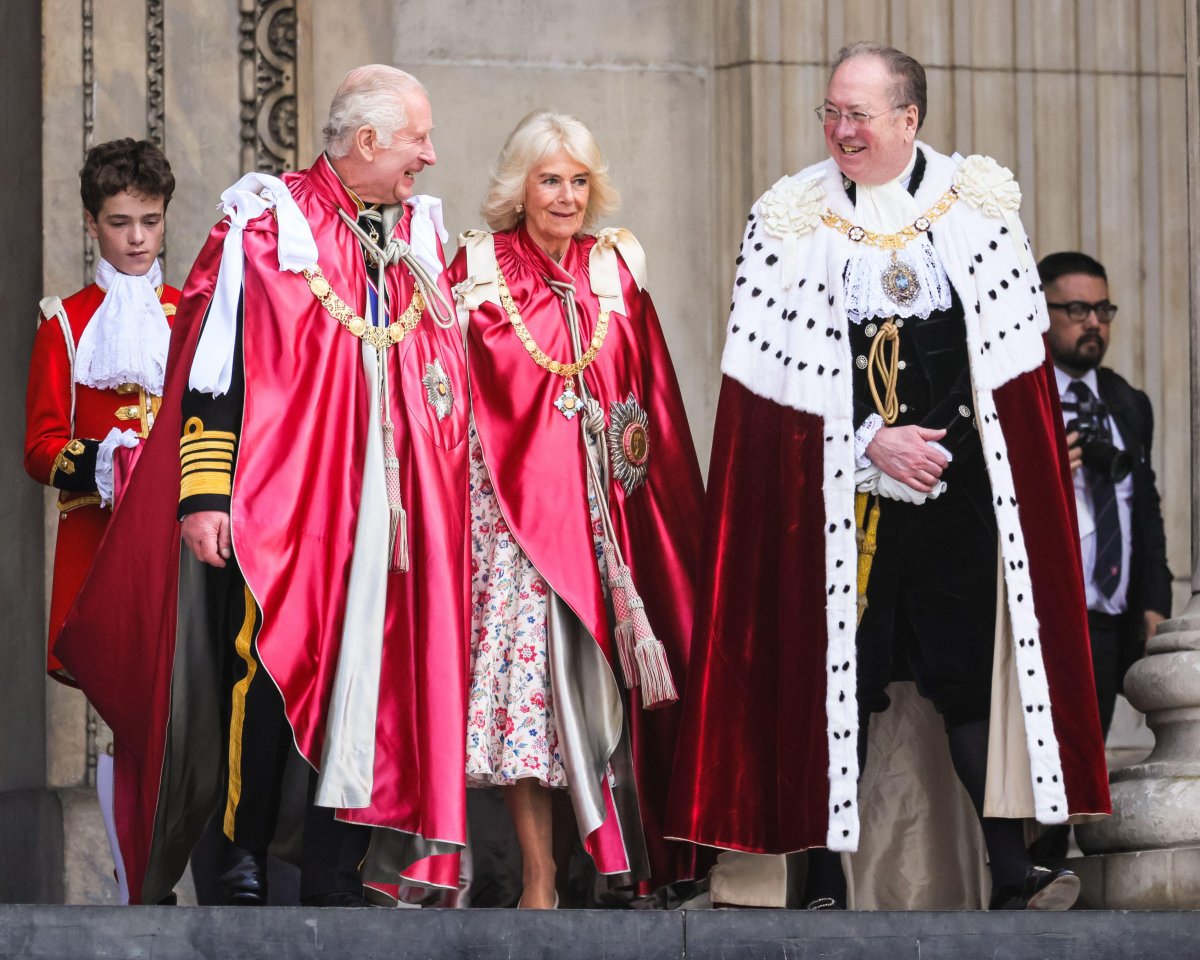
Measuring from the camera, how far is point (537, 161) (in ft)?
21.2

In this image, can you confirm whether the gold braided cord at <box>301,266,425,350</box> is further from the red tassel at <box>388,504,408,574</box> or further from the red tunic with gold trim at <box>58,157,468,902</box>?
the red tassel at <box>388,504,408,574</box>

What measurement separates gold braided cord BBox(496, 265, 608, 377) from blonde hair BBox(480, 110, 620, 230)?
188 millimetres

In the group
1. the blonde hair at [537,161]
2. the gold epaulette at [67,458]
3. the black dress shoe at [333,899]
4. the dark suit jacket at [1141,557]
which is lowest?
the black dress shoe at [333,899]

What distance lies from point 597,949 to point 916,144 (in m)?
2.28

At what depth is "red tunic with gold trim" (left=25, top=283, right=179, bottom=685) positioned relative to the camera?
6.59 meters

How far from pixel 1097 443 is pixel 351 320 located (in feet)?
7.88

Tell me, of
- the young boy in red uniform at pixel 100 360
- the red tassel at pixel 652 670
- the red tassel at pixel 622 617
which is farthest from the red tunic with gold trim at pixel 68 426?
the red tassel at pixel 652 670

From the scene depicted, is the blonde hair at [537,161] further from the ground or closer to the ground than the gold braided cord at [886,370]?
further from the ground

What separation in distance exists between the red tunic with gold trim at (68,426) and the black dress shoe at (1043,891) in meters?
2.50

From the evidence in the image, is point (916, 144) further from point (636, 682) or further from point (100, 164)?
point (100, 164)

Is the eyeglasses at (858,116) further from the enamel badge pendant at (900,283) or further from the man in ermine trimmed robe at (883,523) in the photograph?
the enamel badge pendant at (900,283)

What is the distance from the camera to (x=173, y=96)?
7.83 metres

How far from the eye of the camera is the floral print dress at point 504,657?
6098 mm

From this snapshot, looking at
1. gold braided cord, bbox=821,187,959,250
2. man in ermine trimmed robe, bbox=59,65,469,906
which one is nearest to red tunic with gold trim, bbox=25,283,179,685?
man in ermine trimmed robe, bbox=59,65,469,906
